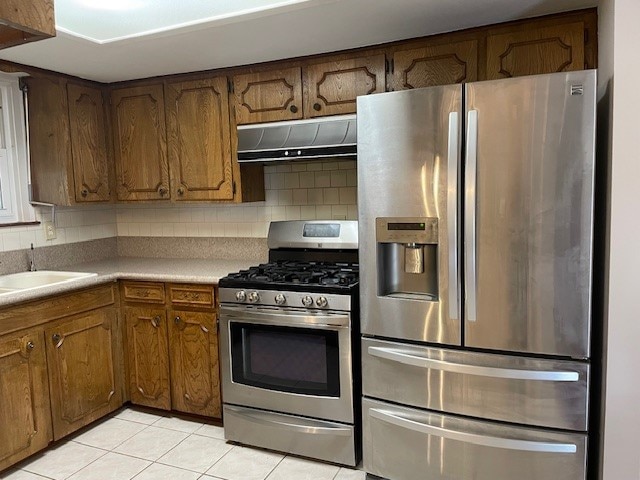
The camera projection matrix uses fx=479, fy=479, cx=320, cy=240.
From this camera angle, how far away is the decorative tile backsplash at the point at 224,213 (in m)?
3.01

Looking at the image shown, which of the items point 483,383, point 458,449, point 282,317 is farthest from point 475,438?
point 282,317

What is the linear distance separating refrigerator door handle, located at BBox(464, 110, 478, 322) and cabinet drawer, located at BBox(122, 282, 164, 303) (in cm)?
181

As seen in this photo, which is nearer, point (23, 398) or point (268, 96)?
point (23, 398)

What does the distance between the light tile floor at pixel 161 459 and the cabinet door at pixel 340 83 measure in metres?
1.90

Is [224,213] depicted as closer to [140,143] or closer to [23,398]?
[140,143]

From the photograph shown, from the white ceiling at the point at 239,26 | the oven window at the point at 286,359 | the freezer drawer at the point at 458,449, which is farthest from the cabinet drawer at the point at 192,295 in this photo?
the white ceiling at the point at 239,26

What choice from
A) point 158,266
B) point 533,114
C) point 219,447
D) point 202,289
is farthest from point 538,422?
point 158,266

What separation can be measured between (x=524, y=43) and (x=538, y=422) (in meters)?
1.71

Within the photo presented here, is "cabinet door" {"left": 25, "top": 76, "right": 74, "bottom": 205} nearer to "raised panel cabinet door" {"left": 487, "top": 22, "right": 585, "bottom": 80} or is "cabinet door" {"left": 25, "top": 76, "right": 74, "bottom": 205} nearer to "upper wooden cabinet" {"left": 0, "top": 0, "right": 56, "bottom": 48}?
"upper wooden cabinet" {"left": 0, "top": 0, "right": 56, "bottom": 48}

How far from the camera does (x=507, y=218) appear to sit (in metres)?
1.88

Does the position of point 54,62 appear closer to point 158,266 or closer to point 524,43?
point 158,266

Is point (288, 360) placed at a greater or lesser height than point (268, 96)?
lesser

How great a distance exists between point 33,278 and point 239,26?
2048mm

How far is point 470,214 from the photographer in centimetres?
192
